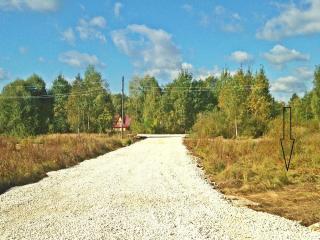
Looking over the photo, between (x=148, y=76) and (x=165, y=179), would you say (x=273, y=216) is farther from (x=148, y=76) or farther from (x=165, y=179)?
(x=148, y=76)

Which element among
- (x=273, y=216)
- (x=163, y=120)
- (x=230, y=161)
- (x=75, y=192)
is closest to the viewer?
(x=273, y=216)

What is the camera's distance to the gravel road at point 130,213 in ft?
27.7

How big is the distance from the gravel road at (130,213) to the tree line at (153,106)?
39.6 meters

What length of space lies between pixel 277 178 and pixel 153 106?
72474 mm

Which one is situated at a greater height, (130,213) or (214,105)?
(214,105)

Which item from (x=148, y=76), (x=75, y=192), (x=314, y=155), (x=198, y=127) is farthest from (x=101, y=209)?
(x=148, y=76)

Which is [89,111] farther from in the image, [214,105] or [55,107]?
[214,105]

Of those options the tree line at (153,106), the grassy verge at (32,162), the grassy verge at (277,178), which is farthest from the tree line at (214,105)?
the grassy verge at (32,162)

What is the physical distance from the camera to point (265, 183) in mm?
14156

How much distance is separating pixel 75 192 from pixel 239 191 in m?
4.78

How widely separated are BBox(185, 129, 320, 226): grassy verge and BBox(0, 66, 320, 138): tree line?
31.5 metres

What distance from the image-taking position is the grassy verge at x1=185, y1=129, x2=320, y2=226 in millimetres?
10898

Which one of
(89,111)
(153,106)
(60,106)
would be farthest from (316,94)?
(60,106)

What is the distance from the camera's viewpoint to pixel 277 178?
1477 cm
